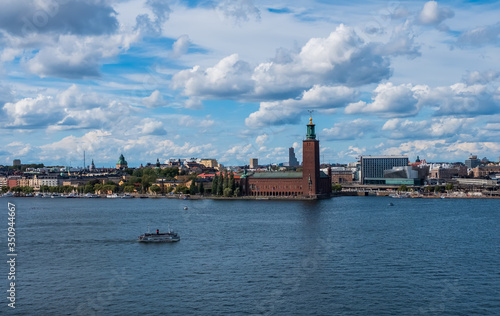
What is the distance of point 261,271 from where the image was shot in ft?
80.2

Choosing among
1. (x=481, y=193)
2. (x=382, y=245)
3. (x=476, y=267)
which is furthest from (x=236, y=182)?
(x=476, y=267)

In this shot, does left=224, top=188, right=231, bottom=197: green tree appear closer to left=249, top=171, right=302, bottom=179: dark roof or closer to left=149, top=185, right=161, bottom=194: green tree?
left=249, top=171, right=302, bottom=179: dark roof

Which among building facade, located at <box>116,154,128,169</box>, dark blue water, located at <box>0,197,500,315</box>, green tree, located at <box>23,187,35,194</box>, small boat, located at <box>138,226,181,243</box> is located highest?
building facade, located at <box>116,154,128,169</box>

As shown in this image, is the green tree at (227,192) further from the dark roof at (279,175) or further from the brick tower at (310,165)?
the brick tower at (310,165)

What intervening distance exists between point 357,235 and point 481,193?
2362 inches

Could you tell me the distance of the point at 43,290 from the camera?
21.5m

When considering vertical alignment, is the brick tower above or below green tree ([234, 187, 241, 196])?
above

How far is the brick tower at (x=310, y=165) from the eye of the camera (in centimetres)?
8319

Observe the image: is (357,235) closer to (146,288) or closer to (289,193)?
(146,288)

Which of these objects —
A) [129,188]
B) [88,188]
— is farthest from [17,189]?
[129,188]

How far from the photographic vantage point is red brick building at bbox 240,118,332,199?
8331 cm

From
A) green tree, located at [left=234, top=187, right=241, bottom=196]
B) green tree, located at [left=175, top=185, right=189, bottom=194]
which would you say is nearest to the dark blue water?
green tree, located at [left=234, top=187, right=241, bottom=196]

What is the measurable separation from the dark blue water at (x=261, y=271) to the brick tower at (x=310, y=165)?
41.3m

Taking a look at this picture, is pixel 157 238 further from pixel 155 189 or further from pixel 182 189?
pixel 155 189
